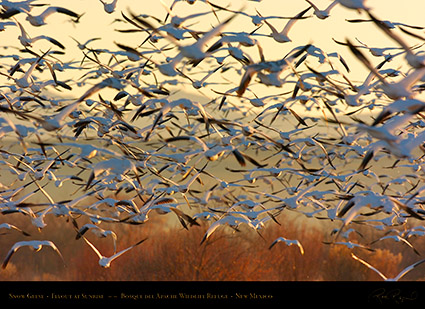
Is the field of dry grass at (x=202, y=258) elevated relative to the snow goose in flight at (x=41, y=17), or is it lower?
lower

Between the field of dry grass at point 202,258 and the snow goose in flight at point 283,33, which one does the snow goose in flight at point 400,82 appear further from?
the field of dry grass at point 202,258

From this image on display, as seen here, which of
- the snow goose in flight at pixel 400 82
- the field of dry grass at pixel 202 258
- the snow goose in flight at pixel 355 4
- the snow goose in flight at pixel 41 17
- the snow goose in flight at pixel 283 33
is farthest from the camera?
the field of dry grass at pixel 202 258

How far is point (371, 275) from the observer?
60844mm

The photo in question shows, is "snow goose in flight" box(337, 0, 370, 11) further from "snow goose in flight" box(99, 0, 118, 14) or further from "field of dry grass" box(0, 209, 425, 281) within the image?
"field of dry grass" box(0, 209, 425, 281)

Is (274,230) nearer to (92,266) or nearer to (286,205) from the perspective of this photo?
(92,266)
